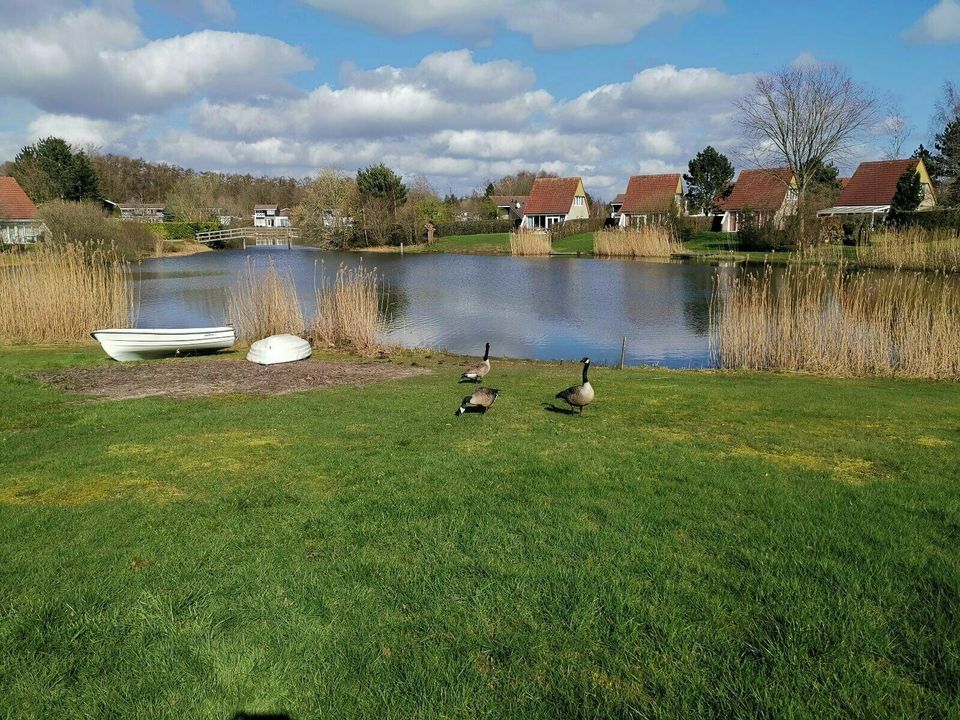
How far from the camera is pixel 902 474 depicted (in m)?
6.65

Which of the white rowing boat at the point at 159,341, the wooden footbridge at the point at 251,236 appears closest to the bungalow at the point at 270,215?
the wooden footbridge at the point at 251,236

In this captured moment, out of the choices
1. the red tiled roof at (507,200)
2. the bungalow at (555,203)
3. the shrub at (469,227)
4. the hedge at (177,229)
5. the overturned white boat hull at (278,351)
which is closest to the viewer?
the overturned white boat hull at (278,351)

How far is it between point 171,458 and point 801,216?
169 feet

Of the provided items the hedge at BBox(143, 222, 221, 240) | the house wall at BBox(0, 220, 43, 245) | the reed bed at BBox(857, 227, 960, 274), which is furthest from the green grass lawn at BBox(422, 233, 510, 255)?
the reed bed at BBox(857, 227, 960, 274)

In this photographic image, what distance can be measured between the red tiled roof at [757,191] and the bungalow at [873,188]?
16.7 ft

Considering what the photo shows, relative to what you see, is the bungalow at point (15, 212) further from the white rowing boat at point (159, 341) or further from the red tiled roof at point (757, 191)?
the red tiled roof at point (757, 191)

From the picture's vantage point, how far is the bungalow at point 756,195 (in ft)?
209

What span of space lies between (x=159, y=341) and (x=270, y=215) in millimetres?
124062

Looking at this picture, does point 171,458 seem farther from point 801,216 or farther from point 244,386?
point 801,216

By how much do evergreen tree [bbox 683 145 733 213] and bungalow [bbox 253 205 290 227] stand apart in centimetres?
7719

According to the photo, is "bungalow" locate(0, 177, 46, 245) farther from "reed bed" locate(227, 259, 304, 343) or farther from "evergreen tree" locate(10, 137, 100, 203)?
"reed bed" locate(227, 259, 304, 343)

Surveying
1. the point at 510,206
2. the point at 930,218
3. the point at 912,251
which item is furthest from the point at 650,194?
the point at 912,251

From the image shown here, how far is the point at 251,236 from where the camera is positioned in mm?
86000

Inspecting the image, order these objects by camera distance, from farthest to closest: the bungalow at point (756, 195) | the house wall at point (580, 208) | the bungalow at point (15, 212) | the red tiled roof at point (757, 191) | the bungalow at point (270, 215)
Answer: the bungalow at point (270, 215), the house wall at point (580, 208), the red tiled roof at point (757, 191), the bungalow at point (756, 195), the bungalow at point (15, 212)
